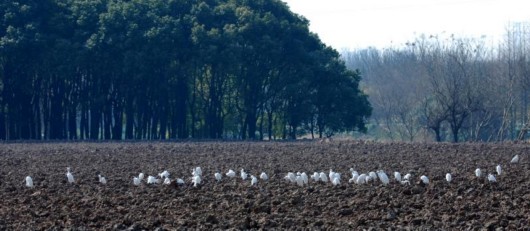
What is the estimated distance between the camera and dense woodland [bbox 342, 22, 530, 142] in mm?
61750

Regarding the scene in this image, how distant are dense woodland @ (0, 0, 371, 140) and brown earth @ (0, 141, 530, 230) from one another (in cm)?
2576

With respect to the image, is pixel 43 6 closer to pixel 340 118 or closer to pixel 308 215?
pixel 340 118

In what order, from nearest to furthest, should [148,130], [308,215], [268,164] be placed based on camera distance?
[308,215]
[268,164]
[148,130]

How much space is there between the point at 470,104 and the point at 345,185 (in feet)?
120

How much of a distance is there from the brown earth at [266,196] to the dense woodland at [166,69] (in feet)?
84.5

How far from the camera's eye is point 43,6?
6162 centimetres

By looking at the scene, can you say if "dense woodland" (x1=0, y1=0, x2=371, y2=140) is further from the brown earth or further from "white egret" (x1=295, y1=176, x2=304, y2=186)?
"white egret" (x1=295, y1=176, x2=304, y2=186)

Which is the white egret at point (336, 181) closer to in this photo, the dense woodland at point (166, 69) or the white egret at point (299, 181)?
the white egret at point (299, 181)

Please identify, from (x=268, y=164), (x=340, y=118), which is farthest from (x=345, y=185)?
(x=340, y=118)

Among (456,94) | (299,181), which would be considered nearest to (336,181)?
(299,181)

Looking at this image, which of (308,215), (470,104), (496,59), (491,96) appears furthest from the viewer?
(496,59)

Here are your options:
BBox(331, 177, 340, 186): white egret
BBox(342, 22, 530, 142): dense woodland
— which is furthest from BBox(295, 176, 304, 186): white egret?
BBox(342, 22, 530, 142): dense woodland

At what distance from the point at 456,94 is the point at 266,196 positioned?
41.0 metres

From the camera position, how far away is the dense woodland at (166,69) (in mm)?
60812
